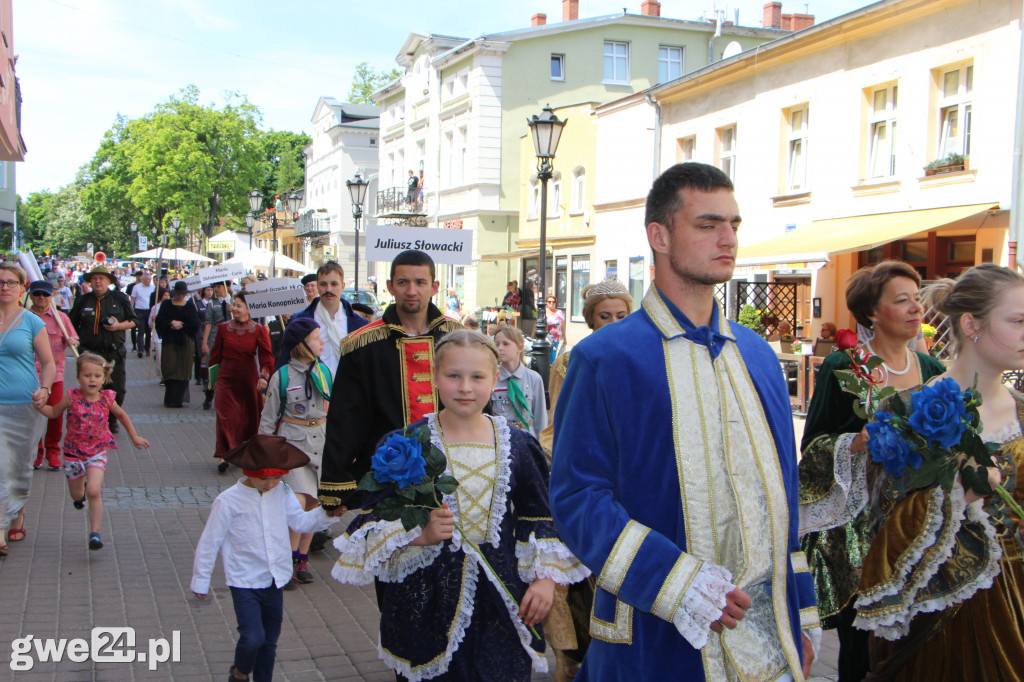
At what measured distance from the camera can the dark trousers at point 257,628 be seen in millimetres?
4188

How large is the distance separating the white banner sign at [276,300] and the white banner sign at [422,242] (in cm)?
92

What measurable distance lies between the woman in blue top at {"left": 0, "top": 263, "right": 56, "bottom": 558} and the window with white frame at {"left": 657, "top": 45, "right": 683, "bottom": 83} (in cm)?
3414

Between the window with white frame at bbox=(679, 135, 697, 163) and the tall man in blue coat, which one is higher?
the window with white frame at bbox=(679, 135, 697, 163)

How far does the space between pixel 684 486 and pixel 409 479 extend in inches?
45.8

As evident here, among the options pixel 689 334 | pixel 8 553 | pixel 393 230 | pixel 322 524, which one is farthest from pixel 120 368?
pixel 689 334

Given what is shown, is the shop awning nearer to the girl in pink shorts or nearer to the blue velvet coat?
the girl in pink shorts

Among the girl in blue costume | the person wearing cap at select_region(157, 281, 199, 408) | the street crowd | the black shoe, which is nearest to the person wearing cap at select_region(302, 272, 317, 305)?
the black shoe

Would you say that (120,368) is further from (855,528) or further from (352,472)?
(855,528)

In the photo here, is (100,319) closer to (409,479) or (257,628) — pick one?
(257,628)

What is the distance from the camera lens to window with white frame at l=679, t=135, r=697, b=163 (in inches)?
989

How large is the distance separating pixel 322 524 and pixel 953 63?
15.3 meters

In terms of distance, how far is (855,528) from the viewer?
386 centimetres

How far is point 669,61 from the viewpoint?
1503 inches

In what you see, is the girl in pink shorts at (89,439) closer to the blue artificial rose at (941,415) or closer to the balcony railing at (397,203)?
the blue artificial rose at (941,415)
